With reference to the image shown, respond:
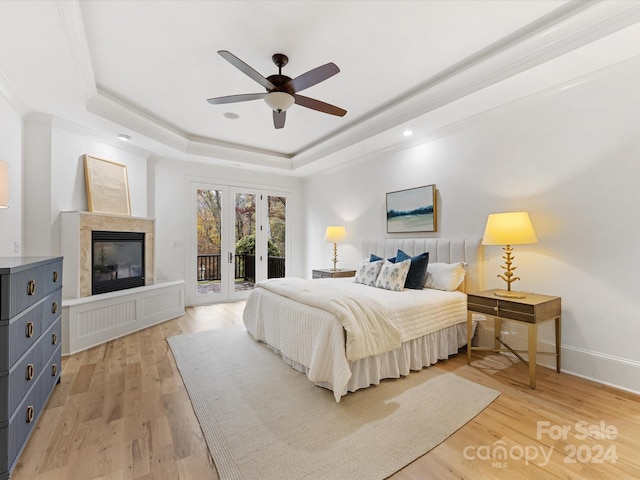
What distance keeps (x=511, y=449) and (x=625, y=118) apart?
2.74 m

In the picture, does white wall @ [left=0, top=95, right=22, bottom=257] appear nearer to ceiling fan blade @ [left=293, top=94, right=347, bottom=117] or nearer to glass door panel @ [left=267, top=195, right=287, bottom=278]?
ceiling fan blade @ [left=293, top=94, right=347, bottom=117]

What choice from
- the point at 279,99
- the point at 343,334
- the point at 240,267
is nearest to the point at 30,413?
the point at 343,334

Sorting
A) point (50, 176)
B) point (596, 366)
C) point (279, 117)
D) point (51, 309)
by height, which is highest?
point (279, 117)

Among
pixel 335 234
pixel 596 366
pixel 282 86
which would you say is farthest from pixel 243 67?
pixel 596 366

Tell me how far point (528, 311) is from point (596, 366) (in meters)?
0.84

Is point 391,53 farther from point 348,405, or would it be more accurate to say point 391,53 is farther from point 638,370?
point 638,370

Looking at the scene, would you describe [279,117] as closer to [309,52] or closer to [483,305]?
[309,52]

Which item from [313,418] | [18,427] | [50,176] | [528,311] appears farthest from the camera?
[50,176]

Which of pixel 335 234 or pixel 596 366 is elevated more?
pixel 335 234

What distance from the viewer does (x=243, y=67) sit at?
2285mm

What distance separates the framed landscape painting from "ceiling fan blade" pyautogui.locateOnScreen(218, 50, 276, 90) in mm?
2481

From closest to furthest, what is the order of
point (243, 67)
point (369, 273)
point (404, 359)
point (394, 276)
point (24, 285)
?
point (24, 285)
point (243, 67)
point (404, 359)
point (394, 276)
point (369, 273)

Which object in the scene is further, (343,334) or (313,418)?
(343,334)

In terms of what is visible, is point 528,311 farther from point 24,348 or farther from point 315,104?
point 24,348
